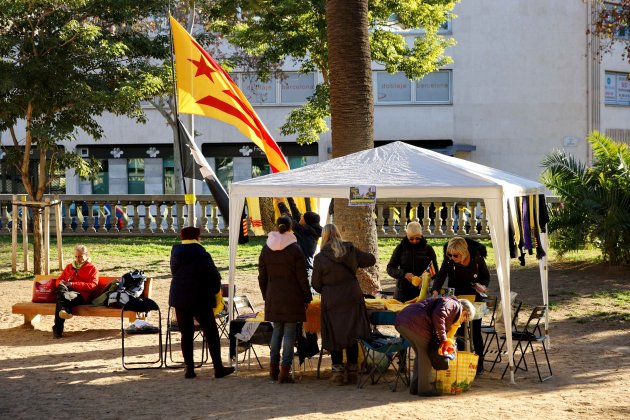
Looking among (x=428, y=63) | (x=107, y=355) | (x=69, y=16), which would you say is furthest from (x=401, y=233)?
(x=107, y=355)

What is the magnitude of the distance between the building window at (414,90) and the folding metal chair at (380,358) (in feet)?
102

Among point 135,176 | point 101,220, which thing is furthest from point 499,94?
point 101,220

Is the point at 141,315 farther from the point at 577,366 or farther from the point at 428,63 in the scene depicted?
the point at 428,63

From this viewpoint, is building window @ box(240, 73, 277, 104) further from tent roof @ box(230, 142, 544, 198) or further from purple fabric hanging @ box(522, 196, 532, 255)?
purple fabric hanging @ box(522, 196, 532, 255)

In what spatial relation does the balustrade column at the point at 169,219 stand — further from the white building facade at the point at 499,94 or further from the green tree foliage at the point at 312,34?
the white building facade at the point at 499,94

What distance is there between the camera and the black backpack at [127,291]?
14828 mm

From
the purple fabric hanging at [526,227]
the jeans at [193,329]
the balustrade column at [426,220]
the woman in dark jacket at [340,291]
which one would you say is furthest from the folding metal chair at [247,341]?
the balustrade column at [426,220]

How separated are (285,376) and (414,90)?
3191 centimetres

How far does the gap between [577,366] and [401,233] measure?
52.6 feet

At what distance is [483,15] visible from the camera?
41406 millimetres

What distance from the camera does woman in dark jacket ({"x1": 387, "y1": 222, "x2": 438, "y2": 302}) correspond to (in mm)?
12422

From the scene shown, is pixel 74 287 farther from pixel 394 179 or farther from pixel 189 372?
pixel 394 179

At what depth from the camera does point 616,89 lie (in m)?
42.9

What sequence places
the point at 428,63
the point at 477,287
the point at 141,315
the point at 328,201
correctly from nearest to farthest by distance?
the point at 477,287
the point at 141,315
the point at 328,201
the point at 428,63
